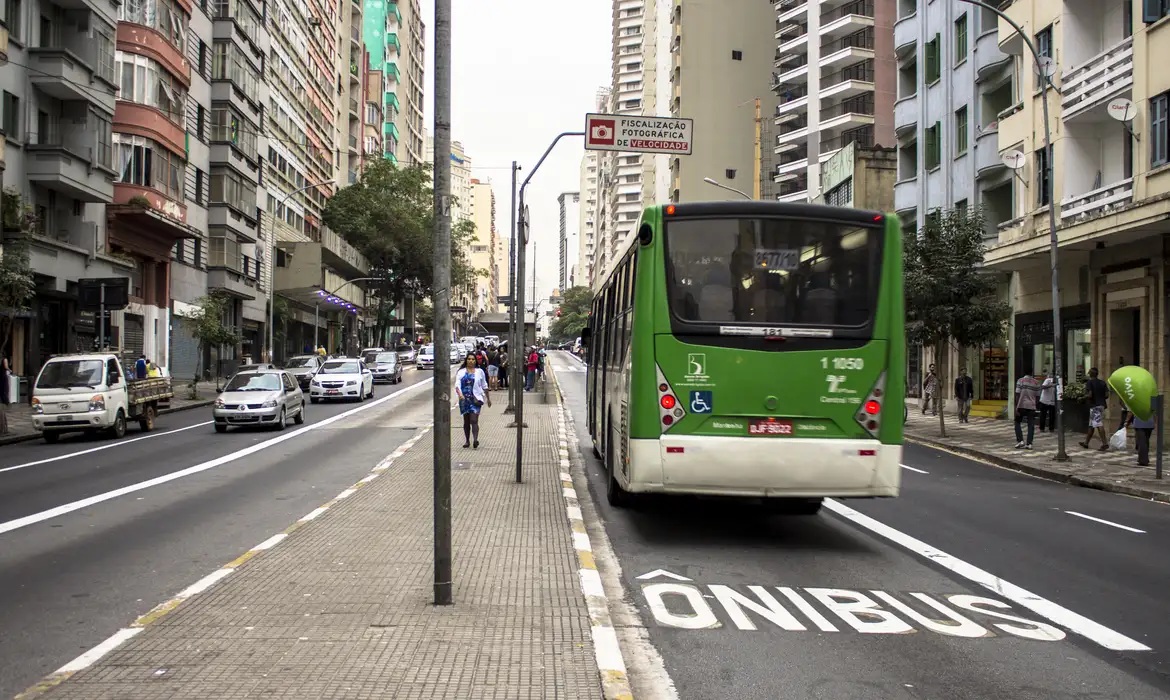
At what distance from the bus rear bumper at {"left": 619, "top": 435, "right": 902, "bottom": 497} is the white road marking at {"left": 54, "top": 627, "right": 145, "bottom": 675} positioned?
481 cm

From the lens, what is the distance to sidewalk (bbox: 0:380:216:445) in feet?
70.4

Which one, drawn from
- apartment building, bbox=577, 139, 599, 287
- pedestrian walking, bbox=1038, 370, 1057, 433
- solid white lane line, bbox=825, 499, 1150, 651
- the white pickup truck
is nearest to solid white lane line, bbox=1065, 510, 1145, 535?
solid white lane line, bbox=825, 499, 1150, 651

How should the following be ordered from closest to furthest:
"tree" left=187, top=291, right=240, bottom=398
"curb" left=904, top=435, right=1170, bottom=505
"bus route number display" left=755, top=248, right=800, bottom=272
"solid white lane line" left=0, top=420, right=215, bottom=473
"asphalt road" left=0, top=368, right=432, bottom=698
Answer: "asphalt road" left=0, top=368, right=432, bottom=698 < "bus route number display" left=755, top=248, right=800, bottom=272 < "curb" left=904, top=435, right=1170, bottom=505 < "solid white lane line" left=0, top=420, right=215, bottom=473 < "tree" left=187, top=291, right=240, bottom=398

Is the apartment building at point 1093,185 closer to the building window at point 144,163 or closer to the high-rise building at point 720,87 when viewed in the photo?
A: the building window at point 144,163

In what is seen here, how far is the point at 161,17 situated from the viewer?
37.8m

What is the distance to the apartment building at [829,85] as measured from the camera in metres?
57.3

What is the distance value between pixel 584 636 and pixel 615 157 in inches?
4789

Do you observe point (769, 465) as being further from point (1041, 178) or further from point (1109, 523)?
point (1041, 178)

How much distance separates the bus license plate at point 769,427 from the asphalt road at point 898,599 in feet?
3.88

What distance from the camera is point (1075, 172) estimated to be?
24.7m

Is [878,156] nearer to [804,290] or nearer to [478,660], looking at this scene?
[804,290]

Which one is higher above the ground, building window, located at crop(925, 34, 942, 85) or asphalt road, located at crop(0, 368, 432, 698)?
building window, located at crop(925, 34, 942, 85)

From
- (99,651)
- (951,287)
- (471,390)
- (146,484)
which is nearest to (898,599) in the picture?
(99,651)

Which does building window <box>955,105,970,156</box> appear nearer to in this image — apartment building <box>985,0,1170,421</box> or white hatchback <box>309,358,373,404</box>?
apartment building <box>985,0,1170,421</box>
